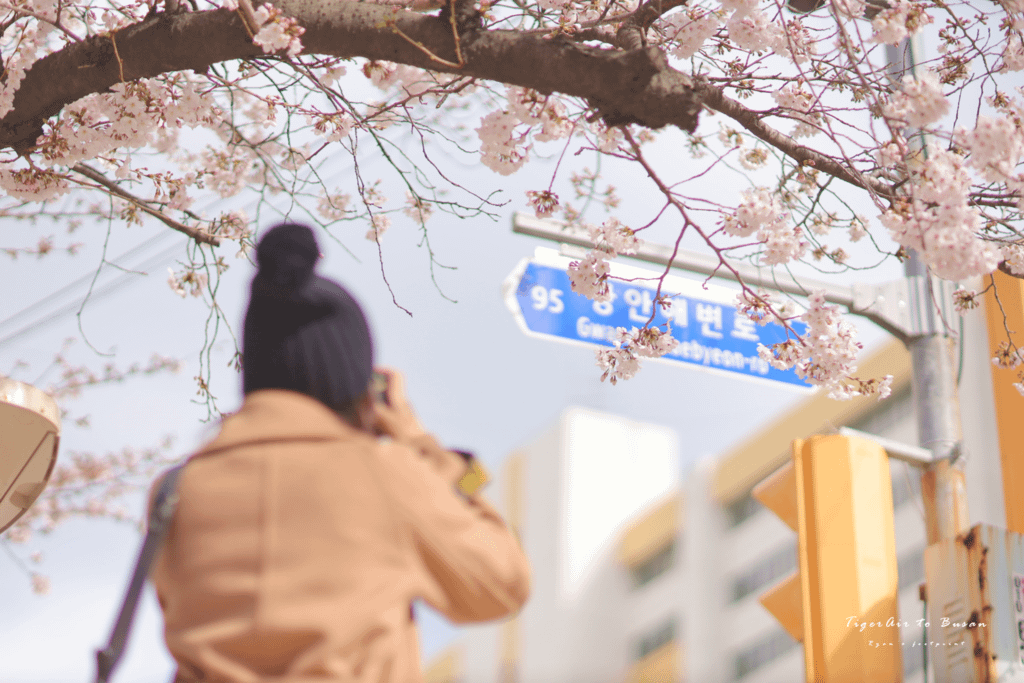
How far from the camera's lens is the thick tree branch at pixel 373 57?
11.2ft

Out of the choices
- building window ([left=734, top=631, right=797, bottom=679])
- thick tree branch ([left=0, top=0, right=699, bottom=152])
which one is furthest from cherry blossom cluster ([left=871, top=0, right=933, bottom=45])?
building window ([left=734, top=631, right=797, bottom=679])

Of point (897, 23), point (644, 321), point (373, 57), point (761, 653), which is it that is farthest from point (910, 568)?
point (373, 57)

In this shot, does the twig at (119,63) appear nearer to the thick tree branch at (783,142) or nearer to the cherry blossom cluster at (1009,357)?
the thick tree branch at (783,142)

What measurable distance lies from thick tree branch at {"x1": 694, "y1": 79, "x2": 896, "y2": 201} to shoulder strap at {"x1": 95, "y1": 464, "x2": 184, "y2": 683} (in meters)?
2.25

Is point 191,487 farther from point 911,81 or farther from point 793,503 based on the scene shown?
point 793,503

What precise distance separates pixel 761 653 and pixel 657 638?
32.7ft

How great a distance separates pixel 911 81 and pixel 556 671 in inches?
1886

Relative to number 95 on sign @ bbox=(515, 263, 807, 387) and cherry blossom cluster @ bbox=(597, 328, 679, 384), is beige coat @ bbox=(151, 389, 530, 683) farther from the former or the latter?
number 95 on sign @ bbox=(515, 263, 807, 387)

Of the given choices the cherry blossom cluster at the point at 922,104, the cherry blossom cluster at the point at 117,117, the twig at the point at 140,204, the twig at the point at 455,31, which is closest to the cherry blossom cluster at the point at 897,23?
the cherry blossom cluster at the point at 922,104

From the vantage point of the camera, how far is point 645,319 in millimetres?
5855

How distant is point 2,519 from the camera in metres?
4.93

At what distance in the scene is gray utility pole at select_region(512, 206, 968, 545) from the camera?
5.34 m

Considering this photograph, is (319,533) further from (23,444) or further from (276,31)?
(23,444)

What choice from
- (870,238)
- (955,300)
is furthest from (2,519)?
(955,300)
